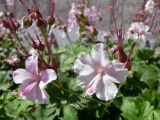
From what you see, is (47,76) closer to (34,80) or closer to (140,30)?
(34,80)

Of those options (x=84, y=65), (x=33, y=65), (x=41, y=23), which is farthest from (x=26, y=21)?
(x=84, y=65)

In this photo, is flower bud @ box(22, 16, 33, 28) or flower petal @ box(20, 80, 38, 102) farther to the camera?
flower bud @ box(22, 16, 33, 28)

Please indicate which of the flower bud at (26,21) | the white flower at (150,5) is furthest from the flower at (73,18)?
the flower bud at (26,21)

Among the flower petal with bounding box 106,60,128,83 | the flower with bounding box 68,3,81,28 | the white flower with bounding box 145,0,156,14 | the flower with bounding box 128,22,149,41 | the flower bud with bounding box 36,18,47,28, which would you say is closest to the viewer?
the flower petal with bounding box 106,60,128,83

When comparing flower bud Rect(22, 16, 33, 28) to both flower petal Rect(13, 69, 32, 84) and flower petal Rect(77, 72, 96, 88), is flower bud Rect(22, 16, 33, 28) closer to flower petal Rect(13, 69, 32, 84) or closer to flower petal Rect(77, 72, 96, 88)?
flower petal Rect(13, 69, 32, 84)

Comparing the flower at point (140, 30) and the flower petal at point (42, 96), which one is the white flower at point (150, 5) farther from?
the flower petal at point (42, 96)

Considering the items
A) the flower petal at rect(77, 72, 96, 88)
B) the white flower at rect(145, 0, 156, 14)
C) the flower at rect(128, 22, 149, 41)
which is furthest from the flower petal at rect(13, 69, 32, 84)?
the white flower at rect(145, 0, 156, 14)
